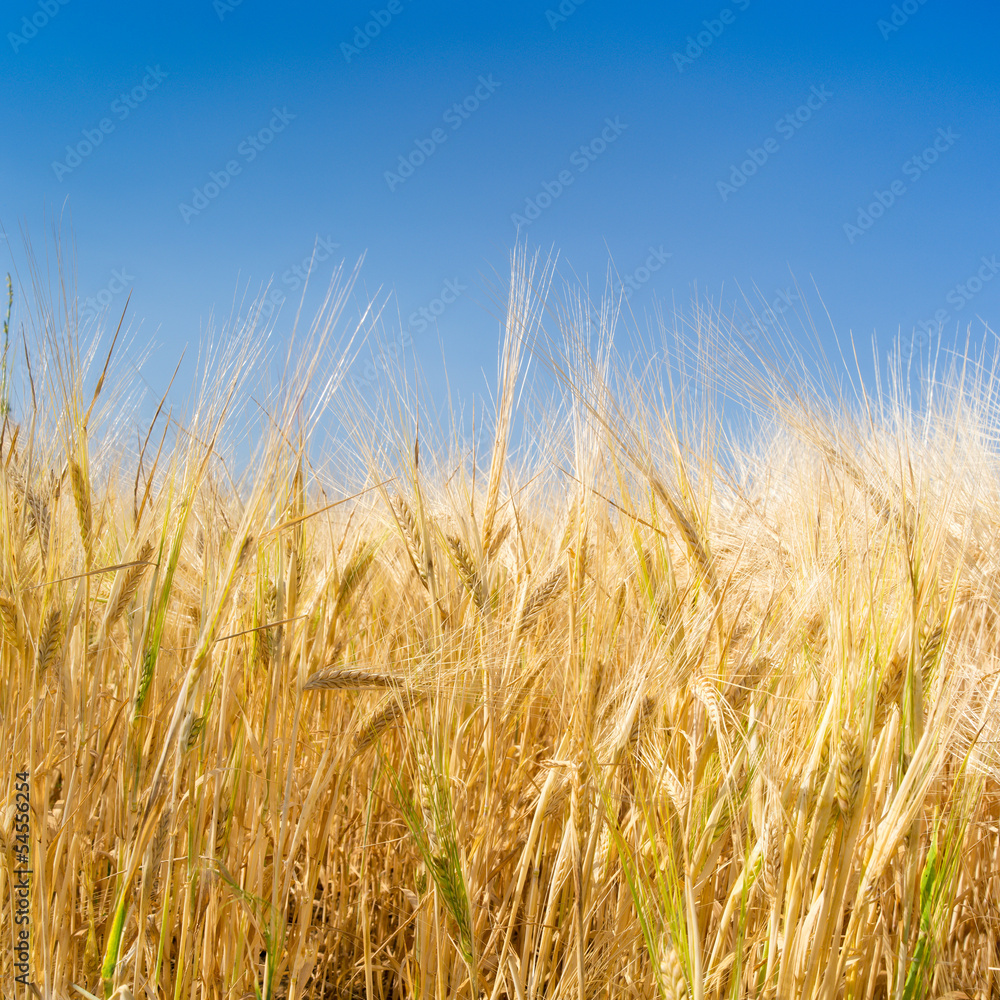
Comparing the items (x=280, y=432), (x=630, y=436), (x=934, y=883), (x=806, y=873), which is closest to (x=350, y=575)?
(x=280, y=432)

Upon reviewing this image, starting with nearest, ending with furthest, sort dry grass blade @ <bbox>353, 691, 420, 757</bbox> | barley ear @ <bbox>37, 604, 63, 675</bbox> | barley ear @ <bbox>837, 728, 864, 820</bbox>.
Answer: barley ear @ <bbox>837, 728, 864, 820</bbox> < barley ear @ <bbox>37, 604, 63, 675</bbox> < dry grass blade @ <bbox>353, 691, 420, 757</bbox>

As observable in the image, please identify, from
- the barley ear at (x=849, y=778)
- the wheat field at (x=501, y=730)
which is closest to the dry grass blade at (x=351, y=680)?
the wheat field at (x=501, y=730)

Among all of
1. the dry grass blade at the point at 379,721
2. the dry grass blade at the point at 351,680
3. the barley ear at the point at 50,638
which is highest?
the barley ear at the point at 50,638

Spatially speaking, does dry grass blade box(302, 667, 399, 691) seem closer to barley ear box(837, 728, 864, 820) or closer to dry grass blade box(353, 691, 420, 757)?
dry grass blade box(353, 691, 420, 757)

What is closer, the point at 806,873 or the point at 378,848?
the point at 806,873

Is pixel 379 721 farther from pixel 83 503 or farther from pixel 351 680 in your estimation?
pixel 83 503

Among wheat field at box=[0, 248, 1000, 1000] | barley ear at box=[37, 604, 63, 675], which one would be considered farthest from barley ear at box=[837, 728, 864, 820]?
barley ear at box=[37, 604, 63, 675]

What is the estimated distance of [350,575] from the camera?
1.74m

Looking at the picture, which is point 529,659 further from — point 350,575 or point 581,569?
point 350,575

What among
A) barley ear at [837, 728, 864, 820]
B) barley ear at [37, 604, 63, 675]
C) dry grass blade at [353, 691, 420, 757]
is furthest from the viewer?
dry grass blade at [353, 691, 420, 757]

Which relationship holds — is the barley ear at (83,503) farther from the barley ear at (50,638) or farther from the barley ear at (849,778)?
the barley ear at (849,778)

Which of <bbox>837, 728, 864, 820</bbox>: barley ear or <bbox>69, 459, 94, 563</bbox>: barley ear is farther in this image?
<bbox>69, 459, 94, 563</bbox>: barley ear

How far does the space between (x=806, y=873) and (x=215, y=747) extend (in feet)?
4.11

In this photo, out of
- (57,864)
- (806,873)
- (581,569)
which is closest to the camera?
(806,873)
